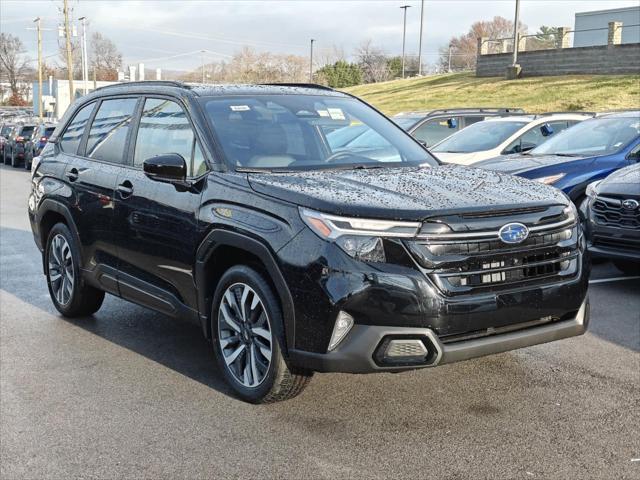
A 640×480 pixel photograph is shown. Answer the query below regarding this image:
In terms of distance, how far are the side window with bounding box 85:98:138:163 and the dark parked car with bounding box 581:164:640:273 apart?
14.7ft

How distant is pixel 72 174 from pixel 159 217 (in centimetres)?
161

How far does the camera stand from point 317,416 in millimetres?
4484

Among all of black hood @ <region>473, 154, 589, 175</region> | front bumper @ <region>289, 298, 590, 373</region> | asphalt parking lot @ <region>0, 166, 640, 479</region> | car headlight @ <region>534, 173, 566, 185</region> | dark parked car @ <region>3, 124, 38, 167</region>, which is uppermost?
black hood @ <region>473, 154, 589, 175</region>

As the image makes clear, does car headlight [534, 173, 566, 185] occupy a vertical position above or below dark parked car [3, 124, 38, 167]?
above

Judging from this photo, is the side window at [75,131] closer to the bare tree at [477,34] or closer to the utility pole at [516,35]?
the utility pole at [516,35]

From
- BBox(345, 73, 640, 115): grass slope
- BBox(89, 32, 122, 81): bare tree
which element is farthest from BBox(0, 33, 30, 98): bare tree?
BBox(345, 73, 640, 115): grass slope

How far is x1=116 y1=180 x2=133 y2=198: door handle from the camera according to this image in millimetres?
5547

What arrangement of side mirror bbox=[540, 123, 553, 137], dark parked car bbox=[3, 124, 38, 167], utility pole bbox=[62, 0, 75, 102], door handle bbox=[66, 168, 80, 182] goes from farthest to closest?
utility pole bbox=[62, 0, 75, 102], dark parked car bbox=[3, 124, 38, 167], side mirror bbox=[540, 123, 553, 137], door handle bbox=[66, 168, 80, 182]

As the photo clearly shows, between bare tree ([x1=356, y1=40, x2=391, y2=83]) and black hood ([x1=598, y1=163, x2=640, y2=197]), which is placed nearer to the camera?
black hood ([x1=598, y1=163, x2=640, y2=197])

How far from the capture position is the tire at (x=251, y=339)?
4.40 m

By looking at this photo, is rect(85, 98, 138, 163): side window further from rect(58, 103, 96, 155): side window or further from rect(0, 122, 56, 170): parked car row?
rect(0, 122, 56, 170): parked car row

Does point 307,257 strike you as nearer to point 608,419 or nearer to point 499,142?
point 608,419

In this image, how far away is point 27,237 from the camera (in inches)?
447

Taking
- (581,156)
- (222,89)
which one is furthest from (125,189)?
(581,156)
